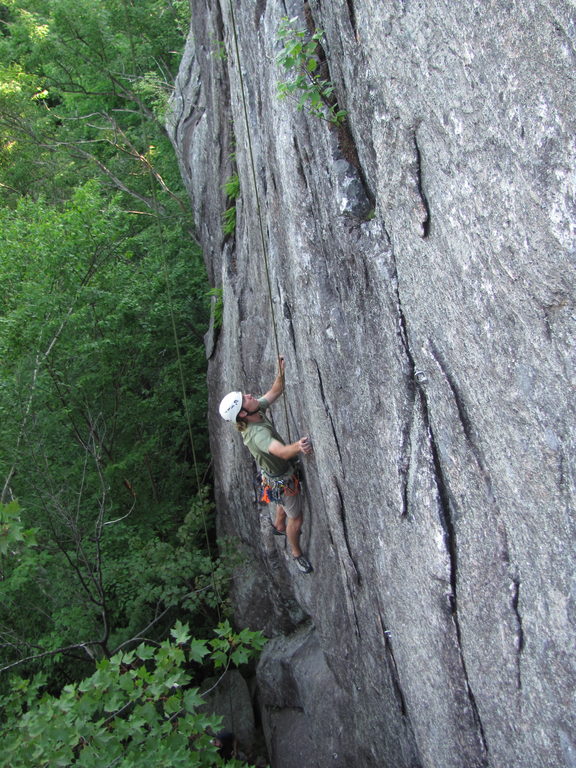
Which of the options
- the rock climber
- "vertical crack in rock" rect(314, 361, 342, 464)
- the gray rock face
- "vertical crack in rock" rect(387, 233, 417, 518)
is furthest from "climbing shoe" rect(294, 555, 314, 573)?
"vertical crack in rock" rect(387, 233, 417, 518)

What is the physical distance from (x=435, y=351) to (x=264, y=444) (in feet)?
9.98

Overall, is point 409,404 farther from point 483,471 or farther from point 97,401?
point 97,401

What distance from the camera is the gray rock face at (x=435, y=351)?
9.50 ft

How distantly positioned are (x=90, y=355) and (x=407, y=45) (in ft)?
30.2

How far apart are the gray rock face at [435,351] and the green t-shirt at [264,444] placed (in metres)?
0.31

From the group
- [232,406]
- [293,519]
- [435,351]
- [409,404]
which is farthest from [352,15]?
[293,519]

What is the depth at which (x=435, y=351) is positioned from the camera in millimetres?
3830

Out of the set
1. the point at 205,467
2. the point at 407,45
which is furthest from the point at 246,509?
the point at 407,45

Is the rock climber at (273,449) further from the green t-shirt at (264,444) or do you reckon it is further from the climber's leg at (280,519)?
the climber's leg at (280,519)

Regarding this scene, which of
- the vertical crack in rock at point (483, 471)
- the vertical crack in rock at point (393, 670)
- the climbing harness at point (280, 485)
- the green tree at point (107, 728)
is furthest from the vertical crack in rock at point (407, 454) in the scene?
the climbing harness at point (280, 485)

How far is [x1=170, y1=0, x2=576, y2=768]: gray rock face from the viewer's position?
2895mm

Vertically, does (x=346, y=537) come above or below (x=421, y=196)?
below

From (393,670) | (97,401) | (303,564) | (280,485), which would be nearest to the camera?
(393,670)

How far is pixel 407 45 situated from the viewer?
3.52 meters
